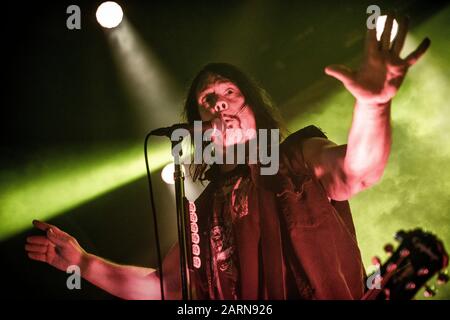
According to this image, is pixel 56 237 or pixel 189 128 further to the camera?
pixel 56 237

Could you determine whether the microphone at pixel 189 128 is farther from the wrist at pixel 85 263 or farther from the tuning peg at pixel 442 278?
the wrist at pixel 85 263

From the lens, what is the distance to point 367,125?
2617 mm

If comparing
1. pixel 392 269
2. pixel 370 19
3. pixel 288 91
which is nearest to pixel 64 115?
pixel 288 91

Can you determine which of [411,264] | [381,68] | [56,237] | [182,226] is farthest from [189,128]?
[56,237]

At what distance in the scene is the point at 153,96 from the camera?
3613 mm

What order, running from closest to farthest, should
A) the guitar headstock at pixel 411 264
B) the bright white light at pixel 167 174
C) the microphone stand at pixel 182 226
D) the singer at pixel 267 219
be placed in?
1. the guitar headstock at pixel 411 264
2. the microphone stand at pixel 182 226
3. the singer at pixel 267 219
4. the bright white light at pixel 167 174

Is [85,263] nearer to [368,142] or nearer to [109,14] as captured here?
[109,14]

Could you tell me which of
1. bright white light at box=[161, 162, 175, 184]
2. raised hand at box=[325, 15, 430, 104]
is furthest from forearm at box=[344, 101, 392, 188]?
bright white light at box=[161, 162, 175, 184]

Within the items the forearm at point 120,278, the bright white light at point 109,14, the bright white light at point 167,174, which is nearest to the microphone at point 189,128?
the bright white light at point 167,174

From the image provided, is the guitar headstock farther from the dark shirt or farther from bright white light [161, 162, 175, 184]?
bright white light [161, 162, 175, 184]

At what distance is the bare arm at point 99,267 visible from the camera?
3.23 meters

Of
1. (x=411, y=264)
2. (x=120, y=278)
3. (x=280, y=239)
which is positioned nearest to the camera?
(x=411, y=264)

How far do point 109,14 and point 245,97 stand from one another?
1.12 m

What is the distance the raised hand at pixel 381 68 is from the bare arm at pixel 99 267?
1547 millimetres
